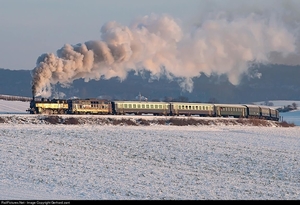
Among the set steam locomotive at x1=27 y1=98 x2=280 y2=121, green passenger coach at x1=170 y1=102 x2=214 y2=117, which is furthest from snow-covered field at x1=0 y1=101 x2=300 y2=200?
green passenger coach at x1=170 y1=102 x2=214 y2=117

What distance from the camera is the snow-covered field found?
2680cm

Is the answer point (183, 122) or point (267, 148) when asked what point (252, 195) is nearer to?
point (267, 148)

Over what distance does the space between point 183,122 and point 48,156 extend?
131 feet

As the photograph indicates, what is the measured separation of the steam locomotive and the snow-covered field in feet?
70.6

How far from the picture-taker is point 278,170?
36.4 metres

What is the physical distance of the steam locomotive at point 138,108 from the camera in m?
75.7

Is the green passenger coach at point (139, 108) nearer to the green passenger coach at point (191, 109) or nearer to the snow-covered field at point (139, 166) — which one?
the green passenger coach at point (191, 109)

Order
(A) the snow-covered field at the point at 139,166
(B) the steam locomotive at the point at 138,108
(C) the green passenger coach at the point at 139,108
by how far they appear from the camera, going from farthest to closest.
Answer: (C) the green passenger coach at the point at 139,108, (B) the steam locomotive at the point at 138,108, (A) the snow-covered field at the point at 139,166

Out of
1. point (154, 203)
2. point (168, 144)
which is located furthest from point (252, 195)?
point (168, 144)

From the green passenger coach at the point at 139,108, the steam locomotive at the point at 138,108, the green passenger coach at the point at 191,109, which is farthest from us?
the green passenger coach at the point at 191,109

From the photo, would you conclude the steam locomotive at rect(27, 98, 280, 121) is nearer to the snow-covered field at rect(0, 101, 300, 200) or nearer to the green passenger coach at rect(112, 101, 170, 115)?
the green passenger coach at rect(112, 101, 170, 115)

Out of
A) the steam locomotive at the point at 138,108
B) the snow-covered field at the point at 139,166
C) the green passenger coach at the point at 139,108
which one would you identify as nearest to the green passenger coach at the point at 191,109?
the steam locomotive at the point at 138,108

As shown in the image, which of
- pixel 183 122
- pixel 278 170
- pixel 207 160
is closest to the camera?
pixel 278 170

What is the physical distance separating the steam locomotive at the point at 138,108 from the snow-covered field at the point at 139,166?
2153 cm
